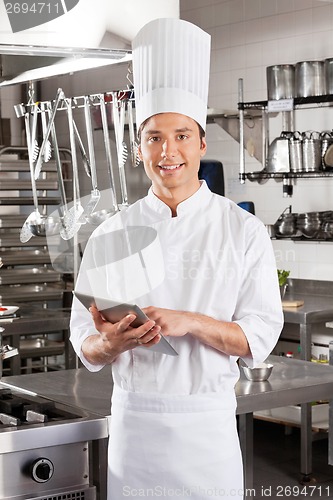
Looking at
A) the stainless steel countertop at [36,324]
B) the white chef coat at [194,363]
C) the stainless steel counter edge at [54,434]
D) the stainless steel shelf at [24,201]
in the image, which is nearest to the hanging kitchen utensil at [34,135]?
the white chef coat at [194,363]

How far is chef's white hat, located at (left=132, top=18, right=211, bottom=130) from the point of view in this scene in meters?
2.09

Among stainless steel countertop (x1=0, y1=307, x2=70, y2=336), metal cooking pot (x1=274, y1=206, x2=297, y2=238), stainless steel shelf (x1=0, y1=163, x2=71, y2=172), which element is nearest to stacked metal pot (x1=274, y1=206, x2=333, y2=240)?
metal cooking pot (x1=274, y1=206, x2=297, y2=238)

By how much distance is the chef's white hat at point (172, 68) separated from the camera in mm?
2090

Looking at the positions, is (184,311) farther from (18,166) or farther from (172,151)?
(18,166)

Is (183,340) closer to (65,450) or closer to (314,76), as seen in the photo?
(65,450)

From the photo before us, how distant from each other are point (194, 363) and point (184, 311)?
0.15 m

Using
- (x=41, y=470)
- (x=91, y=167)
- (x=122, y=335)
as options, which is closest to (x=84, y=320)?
(x=122, y=335)

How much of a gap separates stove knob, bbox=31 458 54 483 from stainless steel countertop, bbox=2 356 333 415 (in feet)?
0.90

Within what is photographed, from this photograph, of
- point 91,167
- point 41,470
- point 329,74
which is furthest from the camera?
point 329,74

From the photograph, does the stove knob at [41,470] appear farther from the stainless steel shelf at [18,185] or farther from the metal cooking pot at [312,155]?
the stainless steel shelf at [18,185]

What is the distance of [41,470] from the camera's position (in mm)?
2100

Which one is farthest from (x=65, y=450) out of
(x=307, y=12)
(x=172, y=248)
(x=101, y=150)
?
(x=101, y=150)

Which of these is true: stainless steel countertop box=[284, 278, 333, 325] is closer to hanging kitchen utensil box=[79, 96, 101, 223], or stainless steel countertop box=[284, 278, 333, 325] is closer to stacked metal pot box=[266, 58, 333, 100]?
stacked metal pot box=[266, 58, 333, 100]

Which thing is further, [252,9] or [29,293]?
[29,293]
